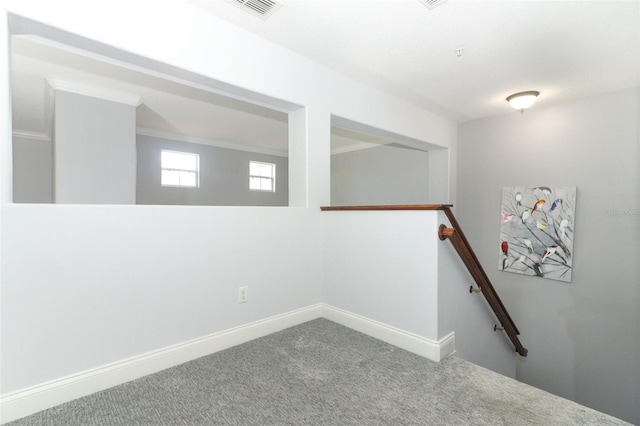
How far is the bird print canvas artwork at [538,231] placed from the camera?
371 centimetres

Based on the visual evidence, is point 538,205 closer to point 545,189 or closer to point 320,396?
point 545,189

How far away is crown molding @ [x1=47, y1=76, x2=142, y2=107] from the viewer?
3068 millimetres

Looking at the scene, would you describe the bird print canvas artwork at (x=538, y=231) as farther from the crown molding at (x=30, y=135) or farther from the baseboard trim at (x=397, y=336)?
the crown molding at (x=30, y=135)

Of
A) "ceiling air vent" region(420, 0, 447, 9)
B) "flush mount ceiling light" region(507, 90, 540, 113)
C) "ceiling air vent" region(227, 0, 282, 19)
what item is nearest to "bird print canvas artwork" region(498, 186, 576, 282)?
"flush mount ceiling light" region(507, 90, 540, 113)

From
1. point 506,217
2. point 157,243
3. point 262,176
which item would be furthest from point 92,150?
point 506,217

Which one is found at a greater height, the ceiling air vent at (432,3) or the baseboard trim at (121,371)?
the ceiling air vent at (432,3)

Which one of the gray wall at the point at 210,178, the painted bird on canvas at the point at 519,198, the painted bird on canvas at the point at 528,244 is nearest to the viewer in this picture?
the painted bird on canvas at the point at 528,244

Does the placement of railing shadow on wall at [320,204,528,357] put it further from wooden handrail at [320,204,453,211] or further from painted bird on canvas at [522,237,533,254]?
painted bird on canvas at [522,237,533,254]

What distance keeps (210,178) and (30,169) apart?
110 inches

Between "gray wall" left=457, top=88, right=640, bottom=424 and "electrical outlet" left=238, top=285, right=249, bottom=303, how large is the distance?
3622 millimetres

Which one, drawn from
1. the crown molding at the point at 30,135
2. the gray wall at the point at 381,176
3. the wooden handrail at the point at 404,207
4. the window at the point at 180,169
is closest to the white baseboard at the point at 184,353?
the wooden handrail at the point at 404,207

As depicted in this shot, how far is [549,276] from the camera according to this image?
3.83 meters

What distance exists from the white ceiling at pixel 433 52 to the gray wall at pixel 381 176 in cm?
152

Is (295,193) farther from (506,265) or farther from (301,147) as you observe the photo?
(506,265)
